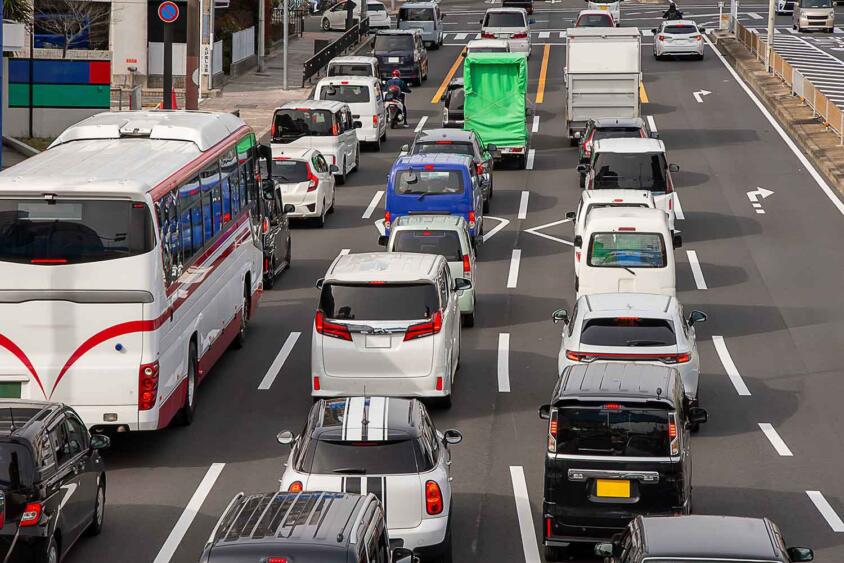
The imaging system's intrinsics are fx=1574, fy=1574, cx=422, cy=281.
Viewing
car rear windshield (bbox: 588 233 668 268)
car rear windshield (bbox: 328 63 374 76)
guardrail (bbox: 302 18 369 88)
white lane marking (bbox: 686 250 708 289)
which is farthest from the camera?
guardrail (bbox: 302 18 369 88)

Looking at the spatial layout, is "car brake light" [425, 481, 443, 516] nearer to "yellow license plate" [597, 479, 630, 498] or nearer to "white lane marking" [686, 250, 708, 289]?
"yellow license plate" [597, 479, 630, 498]

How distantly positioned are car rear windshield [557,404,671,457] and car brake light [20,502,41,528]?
192 inches

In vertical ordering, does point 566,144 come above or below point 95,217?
below

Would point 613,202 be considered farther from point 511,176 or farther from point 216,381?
point 511,176

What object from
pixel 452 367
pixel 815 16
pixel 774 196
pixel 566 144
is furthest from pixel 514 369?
pixel 815 16

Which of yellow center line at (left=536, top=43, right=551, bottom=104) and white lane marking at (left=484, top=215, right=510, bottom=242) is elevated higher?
yellow center line at (left=536, top=43, right=551, bottom=104)

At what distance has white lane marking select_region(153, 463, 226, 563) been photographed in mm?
15766

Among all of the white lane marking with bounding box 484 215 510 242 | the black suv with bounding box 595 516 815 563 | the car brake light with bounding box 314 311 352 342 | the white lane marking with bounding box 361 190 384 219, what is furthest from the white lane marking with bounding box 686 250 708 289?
the black suv with bounding box 595 516 815 563

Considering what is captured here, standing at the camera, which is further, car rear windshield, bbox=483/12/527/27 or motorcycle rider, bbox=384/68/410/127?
car rear windshield, bbox=483/12/527/27

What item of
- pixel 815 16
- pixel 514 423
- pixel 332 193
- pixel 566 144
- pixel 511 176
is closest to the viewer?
pixel 514 423

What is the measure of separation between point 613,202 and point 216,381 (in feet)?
29.2

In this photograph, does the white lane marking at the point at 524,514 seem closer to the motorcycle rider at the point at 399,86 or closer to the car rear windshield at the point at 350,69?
the motorcycle rider at the point at 399,86

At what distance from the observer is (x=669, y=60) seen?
62.2m

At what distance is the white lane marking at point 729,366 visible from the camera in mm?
22500
